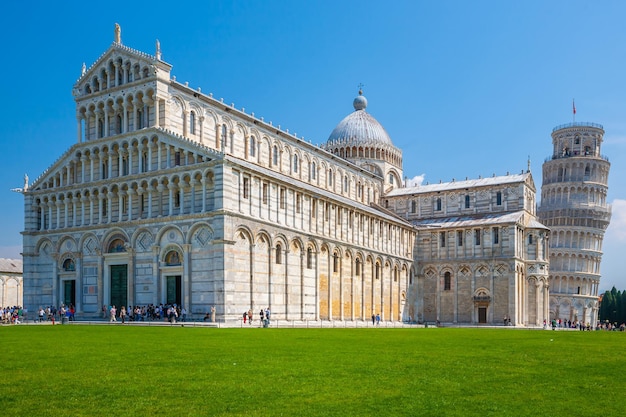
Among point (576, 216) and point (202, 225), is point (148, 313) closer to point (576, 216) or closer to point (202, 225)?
point (202, 225)

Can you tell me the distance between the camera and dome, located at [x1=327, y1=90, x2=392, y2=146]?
3351 inches

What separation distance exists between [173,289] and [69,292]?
1143 centimetres

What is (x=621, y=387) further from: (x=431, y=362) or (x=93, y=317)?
(x=93, y=317)

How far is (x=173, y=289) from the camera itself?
48938mm

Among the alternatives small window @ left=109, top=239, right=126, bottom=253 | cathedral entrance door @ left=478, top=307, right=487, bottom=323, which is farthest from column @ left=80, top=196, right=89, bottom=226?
cathedral entrance door @ left=478, top=307, right=487, bottom=323

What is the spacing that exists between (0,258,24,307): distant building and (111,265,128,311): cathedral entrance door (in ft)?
122

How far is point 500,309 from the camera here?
71188 millimetres

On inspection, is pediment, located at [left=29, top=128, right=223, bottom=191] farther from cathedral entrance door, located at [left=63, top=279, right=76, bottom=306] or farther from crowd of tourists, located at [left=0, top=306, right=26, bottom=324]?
crowd of tourists, located at [left=0, top=306, right=26, bottom=324]

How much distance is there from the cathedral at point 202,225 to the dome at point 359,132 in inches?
489

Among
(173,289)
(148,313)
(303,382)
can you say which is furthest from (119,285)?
(303,382)

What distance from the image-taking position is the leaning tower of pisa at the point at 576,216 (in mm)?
105125

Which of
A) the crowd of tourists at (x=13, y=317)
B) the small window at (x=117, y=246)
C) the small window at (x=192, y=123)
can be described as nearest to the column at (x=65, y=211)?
the small window at (x=117, y=246)

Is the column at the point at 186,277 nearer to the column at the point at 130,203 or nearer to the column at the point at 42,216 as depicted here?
the column at the point at 130,203

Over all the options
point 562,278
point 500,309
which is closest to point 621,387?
point 500,309
